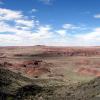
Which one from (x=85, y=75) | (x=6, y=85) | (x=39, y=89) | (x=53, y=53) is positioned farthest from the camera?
(x=53, y=53)

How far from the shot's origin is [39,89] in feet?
126

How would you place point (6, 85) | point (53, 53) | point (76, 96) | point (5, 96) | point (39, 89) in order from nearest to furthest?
1. point (5, 96)
2. point (76, 96)
3. point (6, 85)
4. point (39, 89)
5. point (53, 53)

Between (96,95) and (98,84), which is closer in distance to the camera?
(96,95)

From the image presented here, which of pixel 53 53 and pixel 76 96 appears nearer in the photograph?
pixel 76 96

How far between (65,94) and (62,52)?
9966 centimetres

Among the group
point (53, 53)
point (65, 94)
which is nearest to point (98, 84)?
point (65, 94)

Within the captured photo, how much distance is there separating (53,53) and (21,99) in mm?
102081

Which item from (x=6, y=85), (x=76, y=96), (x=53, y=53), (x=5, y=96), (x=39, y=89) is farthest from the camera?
(x=53, y=53)

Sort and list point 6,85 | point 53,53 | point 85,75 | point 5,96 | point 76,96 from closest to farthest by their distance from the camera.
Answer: point 5,96 → point 76,96 → point 6,85 → point 85,75 → point 53,53

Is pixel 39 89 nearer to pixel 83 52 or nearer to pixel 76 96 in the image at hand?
pixel 76 96

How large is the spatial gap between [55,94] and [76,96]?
141 inches

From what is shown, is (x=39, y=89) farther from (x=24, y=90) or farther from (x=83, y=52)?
(x=83, y=52)

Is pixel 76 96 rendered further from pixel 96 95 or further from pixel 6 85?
pixel 6 85

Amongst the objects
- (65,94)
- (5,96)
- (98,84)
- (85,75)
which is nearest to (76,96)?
(65,94)
